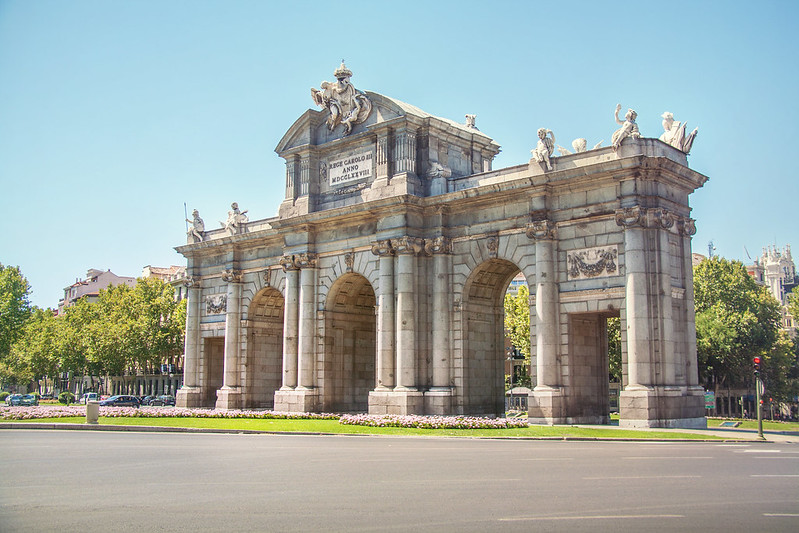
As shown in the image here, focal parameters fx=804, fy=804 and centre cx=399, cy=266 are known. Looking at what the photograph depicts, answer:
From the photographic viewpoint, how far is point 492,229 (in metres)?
41.7

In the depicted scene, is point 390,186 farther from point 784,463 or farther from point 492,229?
point 784,463

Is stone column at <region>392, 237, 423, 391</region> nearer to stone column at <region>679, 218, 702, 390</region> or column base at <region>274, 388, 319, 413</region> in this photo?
column base at <region>274, 388, 319, 413</region>

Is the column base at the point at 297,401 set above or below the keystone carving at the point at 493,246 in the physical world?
below

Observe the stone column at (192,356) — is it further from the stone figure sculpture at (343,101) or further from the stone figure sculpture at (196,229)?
the stone figure sculpture at (343,101)

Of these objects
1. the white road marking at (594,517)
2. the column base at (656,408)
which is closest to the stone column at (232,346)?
the column base at (656,408)

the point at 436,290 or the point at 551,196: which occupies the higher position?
the point at 551,196

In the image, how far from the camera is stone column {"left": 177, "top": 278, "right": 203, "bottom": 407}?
57125 mm

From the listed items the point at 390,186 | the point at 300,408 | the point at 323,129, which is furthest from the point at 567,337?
the point at 323,129

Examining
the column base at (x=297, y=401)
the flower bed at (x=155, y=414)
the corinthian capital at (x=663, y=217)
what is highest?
the corinthian capital at (x=663, y=217)

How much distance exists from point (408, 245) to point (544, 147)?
891cm

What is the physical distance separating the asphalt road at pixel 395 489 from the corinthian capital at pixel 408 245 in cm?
1961

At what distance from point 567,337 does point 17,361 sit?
95.9 m

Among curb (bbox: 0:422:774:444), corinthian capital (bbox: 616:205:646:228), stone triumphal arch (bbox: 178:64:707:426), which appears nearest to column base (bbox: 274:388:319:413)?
stone triumphal arch (bbox: 178:64:707:426)

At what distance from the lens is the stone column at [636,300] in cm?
3509
